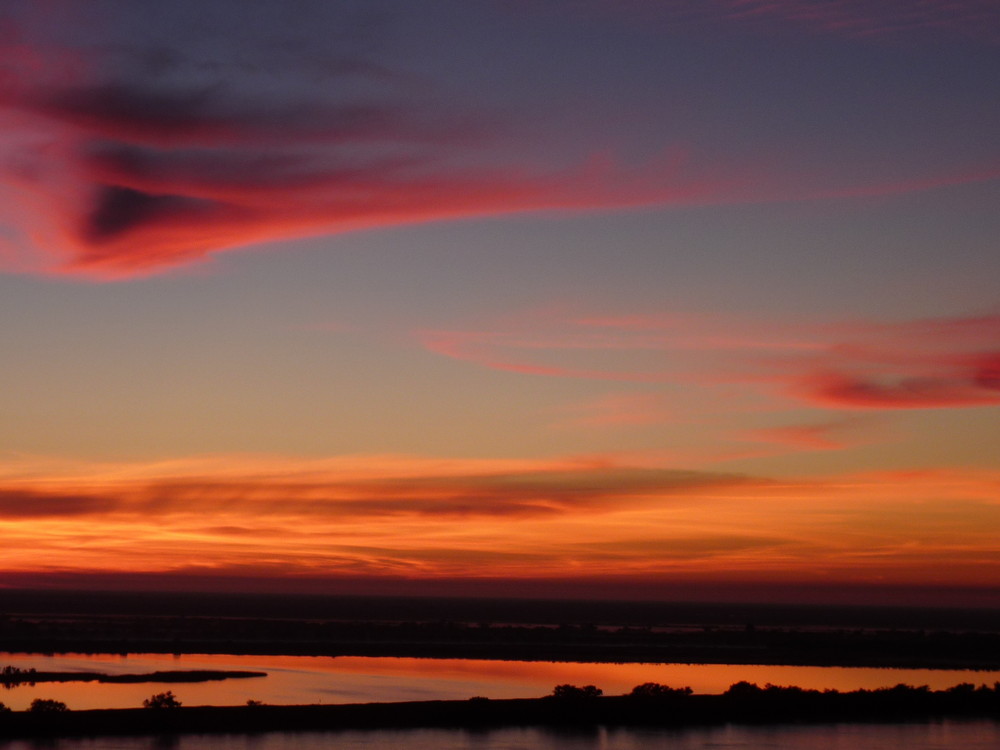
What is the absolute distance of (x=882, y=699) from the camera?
4528cm

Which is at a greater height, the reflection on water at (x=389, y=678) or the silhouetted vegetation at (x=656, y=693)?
the silhouetted vegetation at (x=656, y=693)

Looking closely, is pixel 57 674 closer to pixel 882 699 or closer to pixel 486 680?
pixel 486 680

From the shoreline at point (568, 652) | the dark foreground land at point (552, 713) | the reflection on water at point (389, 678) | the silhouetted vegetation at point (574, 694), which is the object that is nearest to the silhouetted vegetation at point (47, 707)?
the dark foreground land at point (552, 713)

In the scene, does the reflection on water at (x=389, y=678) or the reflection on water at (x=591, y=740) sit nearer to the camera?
the reflection on water at (x=591, y=740)

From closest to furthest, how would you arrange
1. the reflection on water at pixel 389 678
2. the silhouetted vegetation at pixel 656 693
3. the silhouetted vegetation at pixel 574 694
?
the silhouetted vegetation at pixel 574 694 < the silhouetted vegetation at pixel 656 693 < the reflection on water at pixel 389 678


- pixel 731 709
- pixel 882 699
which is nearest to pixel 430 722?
pixel 731 709

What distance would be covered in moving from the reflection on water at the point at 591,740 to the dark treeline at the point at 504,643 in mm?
25797

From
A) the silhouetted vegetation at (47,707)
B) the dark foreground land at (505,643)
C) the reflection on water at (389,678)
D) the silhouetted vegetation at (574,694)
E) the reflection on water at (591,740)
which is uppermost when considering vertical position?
the silhouetted vegetation at (574,694)

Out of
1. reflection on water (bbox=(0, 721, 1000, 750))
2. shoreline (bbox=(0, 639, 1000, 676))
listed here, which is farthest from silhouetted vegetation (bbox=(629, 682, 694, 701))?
shoreline (bbox=(0, 639, 1000, 676))

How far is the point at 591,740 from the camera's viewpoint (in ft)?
125

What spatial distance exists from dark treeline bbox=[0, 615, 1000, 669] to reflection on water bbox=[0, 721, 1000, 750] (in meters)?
25.8

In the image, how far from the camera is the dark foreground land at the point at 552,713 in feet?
122

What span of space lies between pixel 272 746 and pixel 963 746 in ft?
72.9

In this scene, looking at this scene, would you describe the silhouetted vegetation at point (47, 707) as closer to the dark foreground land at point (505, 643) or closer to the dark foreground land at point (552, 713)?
the dark foreground land at point (552, 713)
